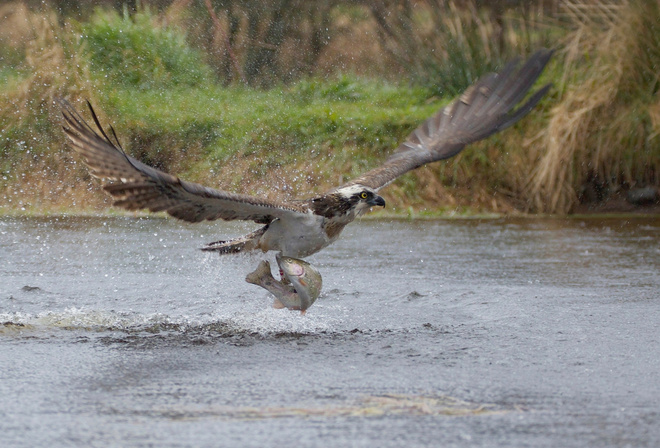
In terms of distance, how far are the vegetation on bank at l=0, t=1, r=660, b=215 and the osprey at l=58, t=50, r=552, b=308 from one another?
146 inches

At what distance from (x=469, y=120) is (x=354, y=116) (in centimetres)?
554

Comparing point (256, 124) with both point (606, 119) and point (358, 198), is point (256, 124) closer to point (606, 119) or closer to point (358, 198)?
point (606, 119)

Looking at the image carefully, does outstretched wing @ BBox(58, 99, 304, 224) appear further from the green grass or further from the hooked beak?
the green grass

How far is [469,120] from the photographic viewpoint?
26.0 ft

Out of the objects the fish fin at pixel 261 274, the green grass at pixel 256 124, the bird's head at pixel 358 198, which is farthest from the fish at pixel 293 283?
the green grass at pixel 256 124

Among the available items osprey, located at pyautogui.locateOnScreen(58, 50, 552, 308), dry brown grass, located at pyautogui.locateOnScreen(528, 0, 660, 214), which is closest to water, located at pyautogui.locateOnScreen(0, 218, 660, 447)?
osprey, located at pyautogui.locateOnScreen(58, 50, 552, 308)

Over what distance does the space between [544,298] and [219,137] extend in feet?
22.6

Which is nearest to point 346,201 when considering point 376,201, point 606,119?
point 376,201

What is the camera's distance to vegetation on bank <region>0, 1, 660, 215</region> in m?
11.7

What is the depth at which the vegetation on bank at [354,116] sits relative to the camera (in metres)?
11.7

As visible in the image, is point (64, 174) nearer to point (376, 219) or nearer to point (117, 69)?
point (117, 69)

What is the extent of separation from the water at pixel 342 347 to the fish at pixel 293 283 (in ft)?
0.51

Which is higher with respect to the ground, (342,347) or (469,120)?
(469,120)

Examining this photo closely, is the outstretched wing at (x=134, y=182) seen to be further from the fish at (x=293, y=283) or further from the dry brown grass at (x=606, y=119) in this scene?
the dry brown grass at (x=606, y=119)
